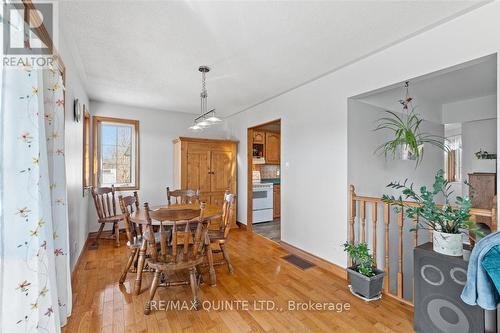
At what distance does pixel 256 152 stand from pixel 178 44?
148 inches

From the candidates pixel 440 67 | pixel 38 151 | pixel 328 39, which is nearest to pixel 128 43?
pixel 38 151

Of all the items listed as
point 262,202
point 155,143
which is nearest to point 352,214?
point 262,202

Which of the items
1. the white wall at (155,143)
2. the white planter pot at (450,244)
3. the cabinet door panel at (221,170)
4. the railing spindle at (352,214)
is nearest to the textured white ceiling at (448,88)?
the railing spindle at (352,214)

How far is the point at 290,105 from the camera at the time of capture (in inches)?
144

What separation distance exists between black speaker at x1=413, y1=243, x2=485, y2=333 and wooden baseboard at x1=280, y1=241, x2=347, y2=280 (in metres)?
0.95

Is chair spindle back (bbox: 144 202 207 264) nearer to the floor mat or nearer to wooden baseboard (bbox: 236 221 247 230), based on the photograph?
the floor mat

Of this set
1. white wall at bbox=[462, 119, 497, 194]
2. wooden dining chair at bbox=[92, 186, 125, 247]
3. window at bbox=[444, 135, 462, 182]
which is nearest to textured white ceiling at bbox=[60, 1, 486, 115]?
wooden dining chair at bbox=[92, 186, 125, 247]

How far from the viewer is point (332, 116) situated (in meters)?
2.97

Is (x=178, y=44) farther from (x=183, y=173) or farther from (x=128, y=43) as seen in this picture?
(x=183, y=173)

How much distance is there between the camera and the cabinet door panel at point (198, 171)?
177 inches

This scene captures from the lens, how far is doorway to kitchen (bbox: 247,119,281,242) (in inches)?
188

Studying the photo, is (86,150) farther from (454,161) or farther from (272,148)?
(454,161)

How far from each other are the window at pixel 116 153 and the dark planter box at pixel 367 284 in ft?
13.3

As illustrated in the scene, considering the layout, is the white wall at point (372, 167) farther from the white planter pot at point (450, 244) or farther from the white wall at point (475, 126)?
the white wall at point (475, 126)
